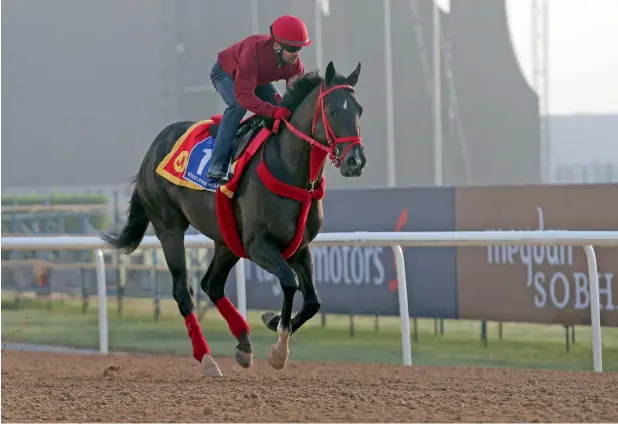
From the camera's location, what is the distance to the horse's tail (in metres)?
6.69

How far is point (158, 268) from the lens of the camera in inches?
413

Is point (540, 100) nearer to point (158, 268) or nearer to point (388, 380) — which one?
point (158, 268)

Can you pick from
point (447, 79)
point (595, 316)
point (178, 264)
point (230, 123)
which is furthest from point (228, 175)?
point (447, 79)

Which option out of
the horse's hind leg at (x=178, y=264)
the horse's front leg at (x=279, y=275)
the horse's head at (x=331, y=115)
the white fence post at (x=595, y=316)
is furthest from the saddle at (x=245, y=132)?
the white fence post at (x=595, y=316)

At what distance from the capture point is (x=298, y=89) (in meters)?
5.28

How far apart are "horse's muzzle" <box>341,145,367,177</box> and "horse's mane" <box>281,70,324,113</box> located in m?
0.69

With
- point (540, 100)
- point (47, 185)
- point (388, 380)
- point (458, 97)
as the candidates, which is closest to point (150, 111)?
point (47, 185)

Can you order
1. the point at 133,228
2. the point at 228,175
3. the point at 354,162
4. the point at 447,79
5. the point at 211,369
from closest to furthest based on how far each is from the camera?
1. the point at 354,162
2. the point at 228,175
3. the point at 211,369
4. the point at 133,228
5. the point at 447,79

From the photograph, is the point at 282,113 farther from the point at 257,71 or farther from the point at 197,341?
the point at 197,341

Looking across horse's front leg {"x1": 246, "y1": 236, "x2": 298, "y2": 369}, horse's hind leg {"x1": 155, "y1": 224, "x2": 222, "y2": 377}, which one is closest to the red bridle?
horse's front leg {"x1": 246, "y1": 236, "x2": 298, "y2": 369}

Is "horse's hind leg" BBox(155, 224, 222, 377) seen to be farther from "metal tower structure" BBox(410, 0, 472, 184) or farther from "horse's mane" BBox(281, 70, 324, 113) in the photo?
"metal tower structure" BBox(410, 0, 472, 184)

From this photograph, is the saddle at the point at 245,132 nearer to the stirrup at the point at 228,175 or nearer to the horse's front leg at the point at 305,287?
the stirrup at the point at 228,175

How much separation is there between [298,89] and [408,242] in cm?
156

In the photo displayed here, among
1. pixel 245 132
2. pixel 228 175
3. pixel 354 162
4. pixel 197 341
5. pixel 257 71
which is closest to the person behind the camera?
pixel 354 162
